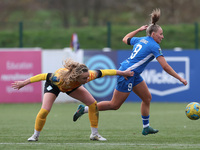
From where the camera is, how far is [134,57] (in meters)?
8.75

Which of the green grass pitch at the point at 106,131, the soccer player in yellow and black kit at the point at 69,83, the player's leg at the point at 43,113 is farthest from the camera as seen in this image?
the player's leg at the point at 43,113

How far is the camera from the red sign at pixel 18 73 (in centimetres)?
1767

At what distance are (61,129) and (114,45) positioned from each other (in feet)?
51.6

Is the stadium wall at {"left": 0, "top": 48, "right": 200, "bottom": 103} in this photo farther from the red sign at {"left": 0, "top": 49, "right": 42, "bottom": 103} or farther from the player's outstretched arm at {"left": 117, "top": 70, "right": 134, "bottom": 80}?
the player's outstretched arm at {"left": 117, "top": 70, "right": 134, "bottom": 80}

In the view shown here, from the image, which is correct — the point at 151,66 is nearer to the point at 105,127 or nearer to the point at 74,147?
the point at 105,127

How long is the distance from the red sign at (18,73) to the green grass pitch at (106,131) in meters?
2.21

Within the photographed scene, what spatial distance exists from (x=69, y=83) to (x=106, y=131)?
86.6 inches

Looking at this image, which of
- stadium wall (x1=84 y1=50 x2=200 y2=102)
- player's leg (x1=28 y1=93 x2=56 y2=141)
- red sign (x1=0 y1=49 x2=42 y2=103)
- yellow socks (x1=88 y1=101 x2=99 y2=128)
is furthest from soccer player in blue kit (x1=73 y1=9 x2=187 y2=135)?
red sign (x1=0 y1=49 x2=42 y2=103)

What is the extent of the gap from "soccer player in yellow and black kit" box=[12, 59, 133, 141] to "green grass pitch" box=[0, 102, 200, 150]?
0.38 m

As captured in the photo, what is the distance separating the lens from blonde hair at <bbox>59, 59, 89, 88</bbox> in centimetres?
782

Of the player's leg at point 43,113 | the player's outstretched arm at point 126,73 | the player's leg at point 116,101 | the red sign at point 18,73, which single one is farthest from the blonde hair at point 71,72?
the red sign at point 18,73

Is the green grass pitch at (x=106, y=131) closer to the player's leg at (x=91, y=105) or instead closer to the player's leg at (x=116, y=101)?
the player's leg at (x=91, y=105)

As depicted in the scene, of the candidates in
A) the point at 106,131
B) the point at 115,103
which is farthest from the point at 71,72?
the point at 106,131

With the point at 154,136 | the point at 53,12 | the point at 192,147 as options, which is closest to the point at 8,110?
the point at 154,136
